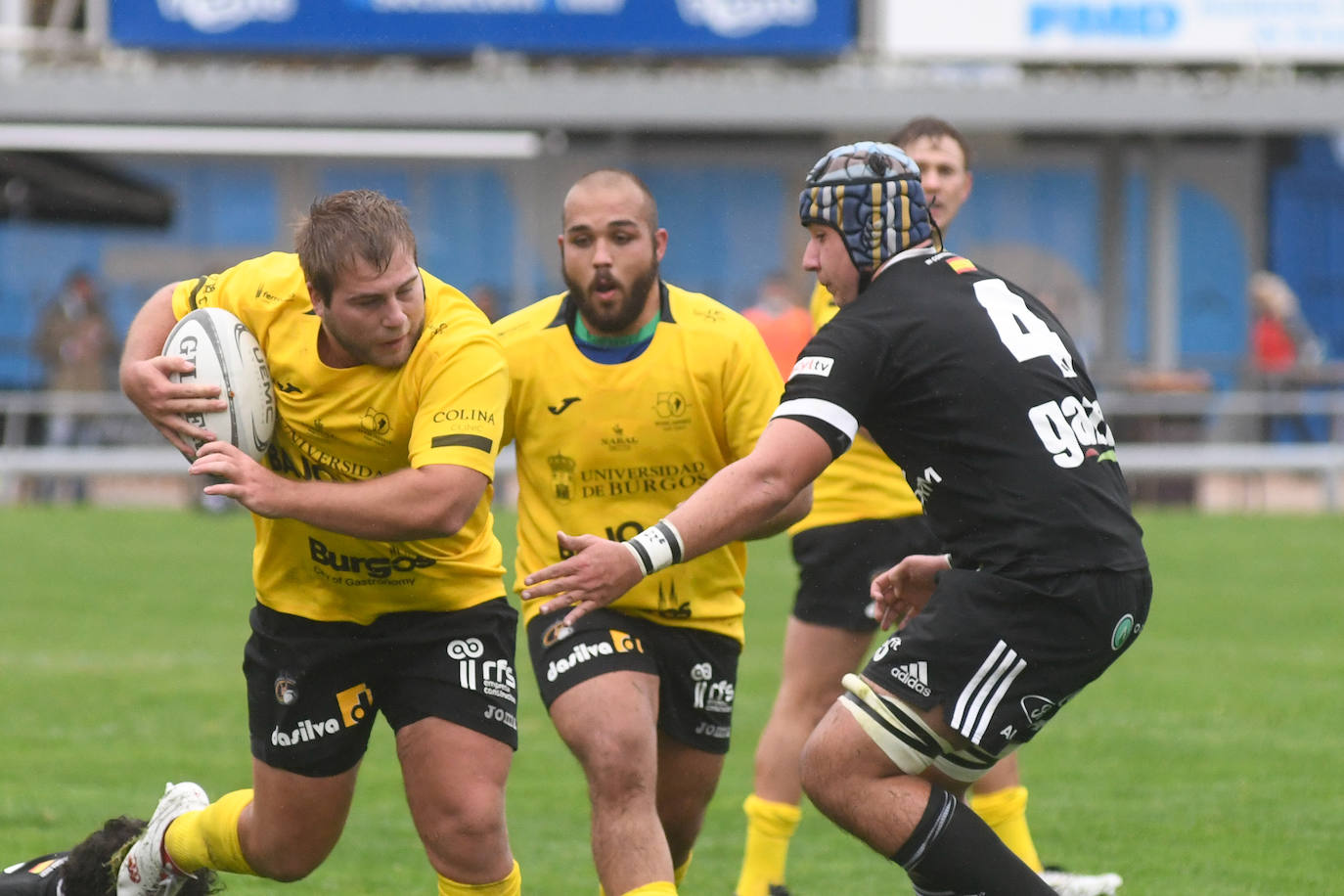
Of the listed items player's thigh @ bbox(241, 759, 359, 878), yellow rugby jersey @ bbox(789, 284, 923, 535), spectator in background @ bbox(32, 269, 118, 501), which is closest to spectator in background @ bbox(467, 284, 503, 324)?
spectator in background @ bbox(32, 269, 118, 501)

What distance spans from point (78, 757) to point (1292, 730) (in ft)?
19.4

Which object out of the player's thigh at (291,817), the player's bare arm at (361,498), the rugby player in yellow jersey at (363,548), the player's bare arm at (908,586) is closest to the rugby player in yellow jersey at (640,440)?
the rugby player in yellow jersey at (363,548)

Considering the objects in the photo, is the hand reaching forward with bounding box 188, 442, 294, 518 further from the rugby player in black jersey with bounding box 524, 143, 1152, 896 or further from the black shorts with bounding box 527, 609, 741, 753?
the black shorts with bounding box 527, 609, 741, 753

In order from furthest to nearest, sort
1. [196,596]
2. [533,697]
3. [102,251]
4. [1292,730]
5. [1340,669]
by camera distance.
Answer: [102,251] → [196,596] → [1340,669] → [533,697] → [1292,730]

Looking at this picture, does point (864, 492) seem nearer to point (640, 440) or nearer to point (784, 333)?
point (640, 440)

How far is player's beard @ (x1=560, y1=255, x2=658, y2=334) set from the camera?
234 inches

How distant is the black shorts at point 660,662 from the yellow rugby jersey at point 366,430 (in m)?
0.28

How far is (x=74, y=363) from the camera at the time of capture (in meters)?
22.4

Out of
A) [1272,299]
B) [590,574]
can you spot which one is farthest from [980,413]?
[1272,299]

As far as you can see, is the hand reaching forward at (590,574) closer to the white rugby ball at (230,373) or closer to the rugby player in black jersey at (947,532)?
the rugby player in black jersey at (947,532)

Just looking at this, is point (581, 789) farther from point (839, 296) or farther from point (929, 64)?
point (929, 64)

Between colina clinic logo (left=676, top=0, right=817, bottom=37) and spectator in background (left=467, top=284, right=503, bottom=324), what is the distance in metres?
4.25

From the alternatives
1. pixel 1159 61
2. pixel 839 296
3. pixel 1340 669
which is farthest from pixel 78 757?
pixel 1159 61

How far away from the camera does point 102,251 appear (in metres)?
25.5
